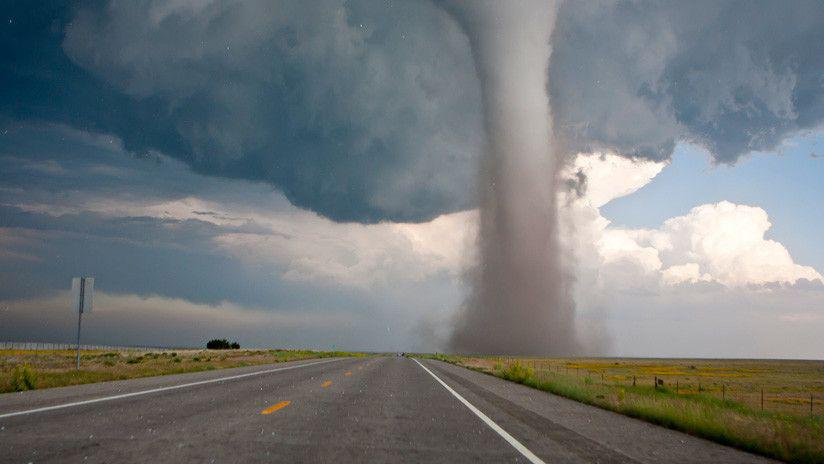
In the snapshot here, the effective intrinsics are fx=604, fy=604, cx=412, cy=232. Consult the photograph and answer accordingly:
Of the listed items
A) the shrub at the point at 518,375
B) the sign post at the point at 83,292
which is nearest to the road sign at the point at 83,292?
the sign post at the point at 83,292

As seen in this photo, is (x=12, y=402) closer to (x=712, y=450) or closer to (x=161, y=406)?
(x=161, y=406)

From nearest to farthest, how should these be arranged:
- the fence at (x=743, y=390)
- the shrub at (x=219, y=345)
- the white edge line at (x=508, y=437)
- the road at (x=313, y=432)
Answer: the road at (x=313, y=432) < the white edge line at (x=508, y=437) < the fence at (x=743, y=390) < the shrub at (x=219, y=345)

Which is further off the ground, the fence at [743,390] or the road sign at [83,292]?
the road sign at [83,292]

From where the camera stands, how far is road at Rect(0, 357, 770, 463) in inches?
276

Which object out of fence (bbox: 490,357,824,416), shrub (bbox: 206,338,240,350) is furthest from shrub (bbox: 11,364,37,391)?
shrub (bbox: 206,338,240,350)

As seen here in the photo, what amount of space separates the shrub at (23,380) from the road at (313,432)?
2.29 meters

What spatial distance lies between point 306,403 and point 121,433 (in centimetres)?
558

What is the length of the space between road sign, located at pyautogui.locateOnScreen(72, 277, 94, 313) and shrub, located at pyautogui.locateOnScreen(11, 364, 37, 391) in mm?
7466

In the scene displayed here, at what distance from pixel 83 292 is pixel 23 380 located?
8378 millimetres

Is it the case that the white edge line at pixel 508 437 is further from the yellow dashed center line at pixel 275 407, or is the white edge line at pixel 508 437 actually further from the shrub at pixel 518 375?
the shrub at pixel 518 375

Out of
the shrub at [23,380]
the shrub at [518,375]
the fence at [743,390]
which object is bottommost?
the fence at [743,390]

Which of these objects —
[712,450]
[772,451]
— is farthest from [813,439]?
[712,450]

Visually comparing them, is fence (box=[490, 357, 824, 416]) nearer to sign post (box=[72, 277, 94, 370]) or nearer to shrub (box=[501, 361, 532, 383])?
shrub (box=[501, 361, 532, 383])

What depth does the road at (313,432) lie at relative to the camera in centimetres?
701
